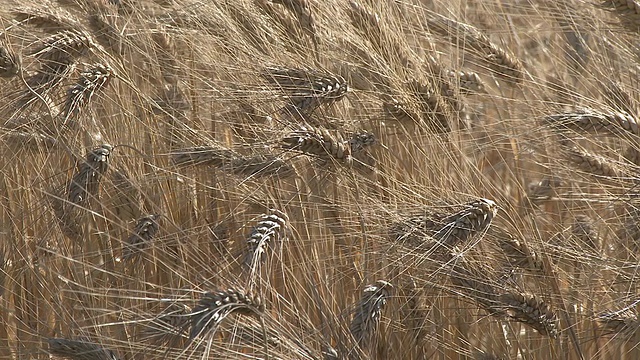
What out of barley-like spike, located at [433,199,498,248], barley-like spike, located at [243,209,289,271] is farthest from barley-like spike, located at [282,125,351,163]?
barley-like spike, located at [433,199,498,248]

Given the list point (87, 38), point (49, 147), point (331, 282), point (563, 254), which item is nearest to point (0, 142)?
point (49, 147)

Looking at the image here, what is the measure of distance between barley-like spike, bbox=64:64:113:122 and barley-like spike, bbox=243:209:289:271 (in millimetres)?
502

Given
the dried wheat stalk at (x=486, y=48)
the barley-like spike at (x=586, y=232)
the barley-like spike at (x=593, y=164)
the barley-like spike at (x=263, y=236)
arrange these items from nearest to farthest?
the barley-like spike at (x=263, y=236) < the barley-like spike at (x=593, y=164) < the barley-like spike at (x=586, y=232) < the dried wheat stalk at (x=486, y=48)

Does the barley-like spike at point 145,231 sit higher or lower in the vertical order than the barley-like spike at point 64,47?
lower

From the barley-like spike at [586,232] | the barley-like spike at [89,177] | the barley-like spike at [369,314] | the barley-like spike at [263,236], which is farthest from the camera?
the barley-like spike at [586,232]

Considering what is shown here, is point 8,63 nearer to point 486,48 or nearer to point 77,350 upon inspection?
point 77,350

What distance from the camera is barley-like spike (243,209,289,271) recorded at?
1676mm

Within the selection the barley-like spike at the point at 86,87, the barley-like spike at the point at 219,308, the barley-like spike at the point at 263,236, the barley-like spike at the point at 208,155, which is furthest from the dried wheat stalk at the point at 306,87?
the barley-like spike at the point at 219,308

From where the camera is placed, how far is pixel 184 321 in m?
1.59

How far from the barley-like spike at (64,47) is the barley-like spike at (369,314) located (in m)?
0.85

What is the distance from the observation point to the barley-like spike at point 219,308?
151 cm

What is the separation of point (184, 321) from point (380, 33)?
0.95 m

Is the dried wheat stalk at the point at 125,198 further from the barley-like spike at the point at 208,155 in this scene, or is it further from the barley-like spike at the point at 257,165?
the barley-like spike at the point at 257,165

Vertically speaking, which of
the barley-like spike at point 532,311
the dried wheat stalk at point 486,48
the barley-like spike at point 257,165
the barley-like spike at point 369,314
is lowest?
the barley-like spike at point 532,311
